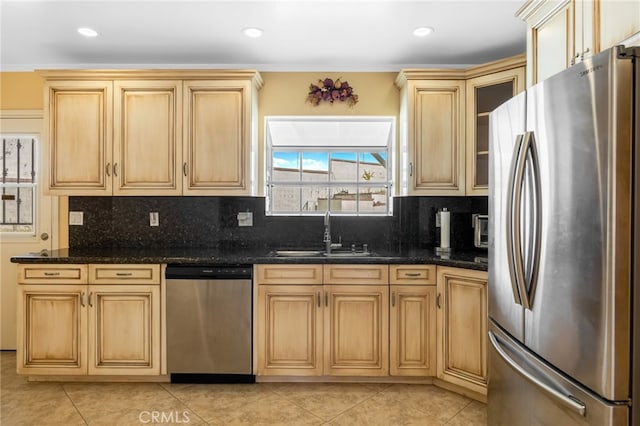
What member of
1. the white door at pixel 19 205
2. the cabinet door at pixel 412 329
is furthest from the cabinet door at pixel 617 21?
the white door at pixel 19 205

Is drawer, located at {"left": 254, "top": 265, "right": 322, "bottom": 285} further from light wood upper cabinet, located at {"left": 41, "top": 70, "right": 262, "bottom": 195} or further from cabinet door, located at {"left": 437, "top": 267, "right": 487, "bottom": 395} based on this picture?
cabinet door, located at {"left": 437, "top": 267, "right": 487, "bottom": 395}

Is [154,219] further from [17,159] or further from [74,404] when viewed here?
[74,404]

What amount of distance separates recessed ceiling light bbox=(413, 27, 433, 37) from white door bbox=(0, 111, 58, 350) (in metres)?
3.26

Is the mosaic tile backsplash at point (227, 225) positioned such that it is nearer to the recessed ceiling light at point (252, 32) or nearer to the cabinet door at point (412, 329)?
the cabinet door at point (412, 329)

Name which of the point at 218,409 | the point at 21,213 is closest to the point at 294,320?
the point at 218,409

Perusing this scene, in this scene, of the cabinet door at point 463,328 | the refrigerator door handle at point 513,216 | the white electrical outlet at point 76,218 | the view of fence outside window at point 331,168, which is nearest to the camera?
the refrigerator door handle at point 513,216

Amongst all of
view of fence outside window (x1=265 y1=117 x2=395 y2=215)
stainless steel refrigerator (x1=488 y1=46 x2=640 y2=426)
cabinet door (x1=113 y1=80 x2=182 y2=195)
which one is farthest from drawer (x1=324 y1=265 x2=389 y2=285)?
cabinet door (x1=113 y1=80 x2=182 y2=195)

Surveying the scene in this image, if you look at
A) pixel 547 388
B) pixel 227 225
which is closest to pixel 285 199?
pixel 227 225

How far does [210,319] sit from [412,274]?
1.47 metres

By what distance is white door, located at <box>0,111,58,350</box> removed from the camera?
327cm

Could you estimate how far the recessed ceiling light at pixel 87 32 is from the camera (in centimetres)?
262

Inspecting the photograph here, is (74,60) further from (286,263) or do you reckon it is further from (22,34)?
(286,263)

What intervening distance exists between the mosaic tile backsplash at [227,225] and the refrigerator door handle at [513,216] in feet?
5.71

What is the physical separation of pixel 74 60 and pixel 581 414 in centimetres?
409
